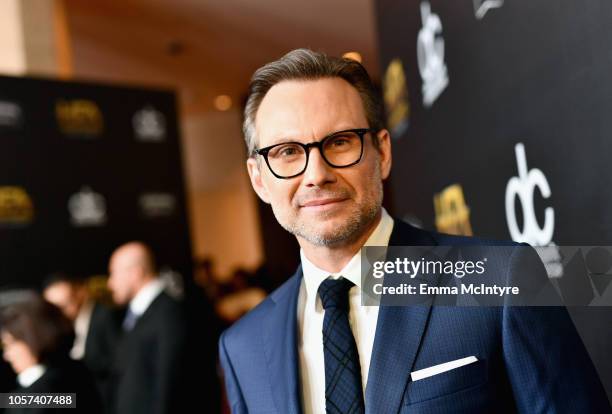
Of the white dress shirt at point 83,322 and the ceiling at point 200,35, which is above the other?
the ceiling at point 200,35

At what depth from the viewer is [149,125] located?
5.43m

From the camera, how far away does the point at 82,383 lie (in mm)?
2750

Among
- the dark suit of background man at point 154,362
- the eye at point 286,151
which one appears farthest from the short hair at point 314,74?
the dark suit of background man at point 154,362

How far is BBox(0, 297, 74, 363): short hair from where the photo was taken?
2768mm

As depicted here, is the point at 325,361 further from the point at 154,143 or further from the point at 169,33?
the point at 169,33

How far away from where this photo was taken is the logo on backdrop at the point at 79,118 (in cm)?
491

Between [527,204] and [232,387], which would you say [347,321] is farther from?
[527,204]

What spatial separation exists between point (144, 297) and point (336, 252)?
2.81m

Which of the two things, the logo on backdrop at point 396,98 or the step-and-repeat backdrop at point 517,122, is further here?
the logo on backdrop at point 396,98

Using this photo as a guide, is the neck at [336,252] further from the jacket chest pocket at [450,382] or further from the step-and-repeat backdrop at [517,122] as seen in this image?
the step-and-repeat backdrop at [517,122]

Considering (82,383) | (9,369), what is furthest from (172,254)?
(82,383)

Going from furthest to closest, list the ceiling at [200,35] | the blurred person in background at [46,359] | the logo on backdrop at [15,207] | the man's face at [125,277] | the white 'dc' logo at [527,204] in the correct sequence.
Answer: the ceiling at [200,35] → the logo on backdrop at [15,207] → the man's face at [125,277] → the blurred person in background at [46,359] → the white 'dc' logo at [527,204]

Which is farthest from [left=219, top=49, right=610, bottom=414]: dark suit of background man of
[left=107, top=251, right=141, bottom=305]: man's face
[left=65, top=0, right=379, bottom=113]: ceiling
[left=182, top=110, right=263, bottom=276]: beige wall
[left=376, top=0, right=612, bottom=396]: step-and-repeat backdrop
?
[left=182, top=110, right=263, bottom=276]: beige wall

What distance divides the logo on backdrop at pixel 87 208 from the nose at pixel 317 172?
391 cm
